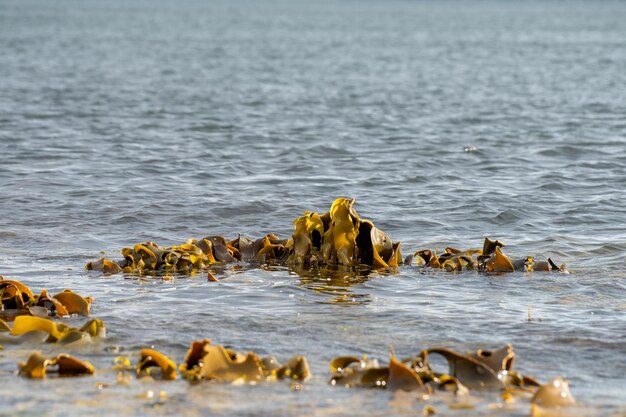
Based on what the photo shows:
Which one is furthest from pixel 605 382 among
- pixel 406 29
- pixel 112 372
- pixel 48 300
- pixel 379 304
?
pixel 406 29

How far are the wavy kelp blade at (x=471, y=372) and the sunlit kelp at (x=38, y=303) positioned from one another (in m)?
2.51

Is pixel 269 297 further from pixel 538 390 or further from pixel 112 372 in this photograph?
pixel 538 390

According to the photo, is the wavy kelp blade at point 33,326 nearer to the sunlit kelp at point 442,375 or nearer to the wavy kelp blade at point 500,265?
the sunlit kelp at point 442,375

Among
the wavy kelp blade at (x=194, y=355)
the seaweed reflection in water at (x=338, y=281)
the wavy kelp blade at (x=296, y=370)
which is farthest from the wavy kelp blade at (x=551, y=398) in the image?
the seaweed reflection in water at (x=338, y=281)

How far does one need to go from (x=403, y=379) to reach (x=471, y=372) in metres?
0.40

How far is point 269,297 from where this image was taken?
746cm

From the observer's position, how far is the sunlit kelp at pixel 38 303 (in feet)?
22.3

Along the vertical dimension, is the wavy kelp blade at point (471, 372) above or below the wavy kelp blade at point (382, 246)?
below

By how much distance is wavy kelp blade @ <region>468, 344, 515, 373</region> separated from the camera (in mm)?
5548

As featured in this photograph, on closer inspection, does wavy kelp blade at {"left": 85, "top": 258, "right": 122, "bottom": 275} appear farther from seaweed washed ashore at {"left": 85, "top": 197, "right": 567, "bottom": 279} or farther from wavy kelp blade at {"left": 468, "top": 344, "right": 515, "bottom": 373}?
wavy kelp blade at {"left": 468, "top": 344, "right": 515, "bottom": 373}

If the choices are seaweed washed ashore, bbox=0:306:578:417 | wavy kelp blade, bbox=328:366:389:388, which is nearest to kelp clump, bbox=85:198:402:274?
seaweed washed ashore, bbox=0:306:578:417

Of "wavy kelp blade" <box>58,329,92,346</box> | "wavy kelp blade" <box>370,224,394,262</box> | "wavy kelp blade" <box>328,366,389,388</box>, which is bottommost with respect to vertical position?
"wavy kelp blade" <box>328,366,389,388</box>

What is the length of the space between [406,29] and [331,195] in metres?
55.4

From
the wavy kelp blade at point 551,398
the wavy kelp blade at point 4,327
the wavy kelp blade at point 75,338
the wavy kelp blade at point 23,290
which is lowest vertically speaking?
the wavy kelp blade at point 551,398
